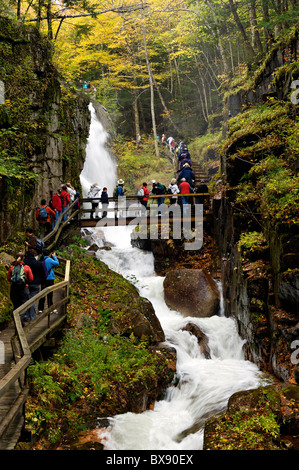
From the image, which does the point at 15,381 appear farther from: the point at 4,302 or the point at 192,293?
the point at 192,293

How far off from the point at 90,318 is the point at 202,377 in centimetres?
359

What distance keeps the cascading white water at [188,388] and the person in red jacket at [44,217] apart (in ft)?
14.2

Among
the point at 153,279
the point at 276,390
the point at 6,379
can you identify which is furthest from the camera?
the point at 153,279

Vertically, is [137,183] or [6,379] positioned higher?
[137,183]

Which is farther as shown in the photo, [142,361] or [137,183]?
[137,183]

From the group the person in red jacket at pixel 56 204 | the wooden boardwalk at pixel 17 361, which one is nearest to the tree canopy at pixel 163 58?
the person in red jacket at pixel 56 204

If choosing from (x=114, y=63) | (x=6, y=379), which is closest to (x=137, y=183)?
(x=114, y=63)

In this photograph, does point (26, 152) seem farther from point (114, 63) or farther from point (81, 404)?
point (114, 63)

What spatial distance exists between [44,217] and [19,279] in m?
5.28

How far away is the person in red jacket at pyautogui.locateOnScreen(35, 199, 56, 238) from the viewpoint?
1278cm

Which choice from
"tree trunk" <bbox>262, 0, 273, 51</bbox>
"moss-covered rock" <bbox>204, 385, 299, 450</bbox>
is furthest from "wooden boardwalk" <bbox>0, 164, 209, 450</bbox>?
"tree trunk" <bbox>262, 0, 273, 51</bbox>

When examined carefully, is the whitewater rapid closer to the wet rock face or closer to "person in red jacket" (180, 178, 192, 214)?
the wet rock face

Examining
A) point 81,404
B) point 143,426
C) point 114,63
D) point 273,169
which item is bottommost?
point 143,426

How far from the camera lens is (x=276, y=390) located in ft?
23.2
